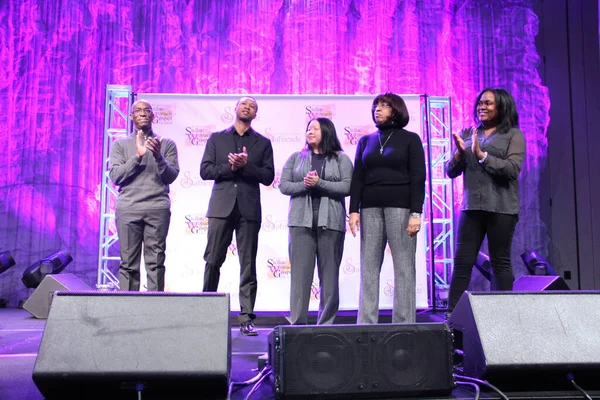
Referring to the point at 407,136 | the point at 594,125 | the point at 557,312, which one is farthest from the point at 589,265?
the point at 557,312

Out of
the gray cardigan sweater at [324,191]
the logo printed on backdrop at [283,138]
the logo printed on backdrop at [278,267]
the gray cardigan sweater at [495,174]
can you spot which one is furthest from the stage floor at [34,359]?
the logo printed on backdrop at [283,138]

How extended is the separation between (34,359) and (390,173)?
6.67 ft

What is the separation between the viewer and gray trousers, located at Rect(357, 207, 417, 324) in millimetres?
2652

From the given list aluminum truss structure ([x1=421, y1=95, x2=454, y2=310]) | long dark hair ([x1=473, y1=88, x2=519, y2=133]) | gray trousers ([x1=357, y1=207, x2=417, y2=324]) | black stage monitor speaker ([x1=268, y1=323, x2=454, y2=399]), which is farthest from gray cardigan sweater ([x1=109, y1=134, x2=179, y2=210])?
aluminum truss structure ([x1=421, y1=95, x2=454, y2=310])

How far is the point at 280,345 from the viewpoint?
5.55 feet

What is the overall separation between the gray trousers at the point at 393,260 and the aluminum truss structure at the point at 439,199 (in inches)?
81.5

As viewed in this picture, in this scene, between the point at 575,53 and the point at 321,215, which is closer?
the point at 321,215

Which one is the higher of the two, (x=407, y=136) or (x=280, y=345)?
(x=407, y=136)

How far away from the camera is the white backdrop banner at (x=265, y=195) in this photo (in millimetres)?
4809

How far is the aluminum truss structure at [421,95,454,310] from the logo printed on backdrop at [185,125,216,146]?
2.14 m

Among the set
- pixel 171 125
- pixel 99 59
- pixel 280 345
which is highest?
pixel 99 59

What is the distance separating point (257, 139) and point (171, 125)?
5.92 ft

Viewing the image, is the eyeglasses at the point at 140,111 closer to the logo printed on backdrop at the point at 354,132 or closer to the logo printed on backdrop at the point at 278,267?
the logo printed on backdrop at the point at 278,267

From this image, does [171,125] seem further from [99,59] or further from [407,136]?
[407,136]
